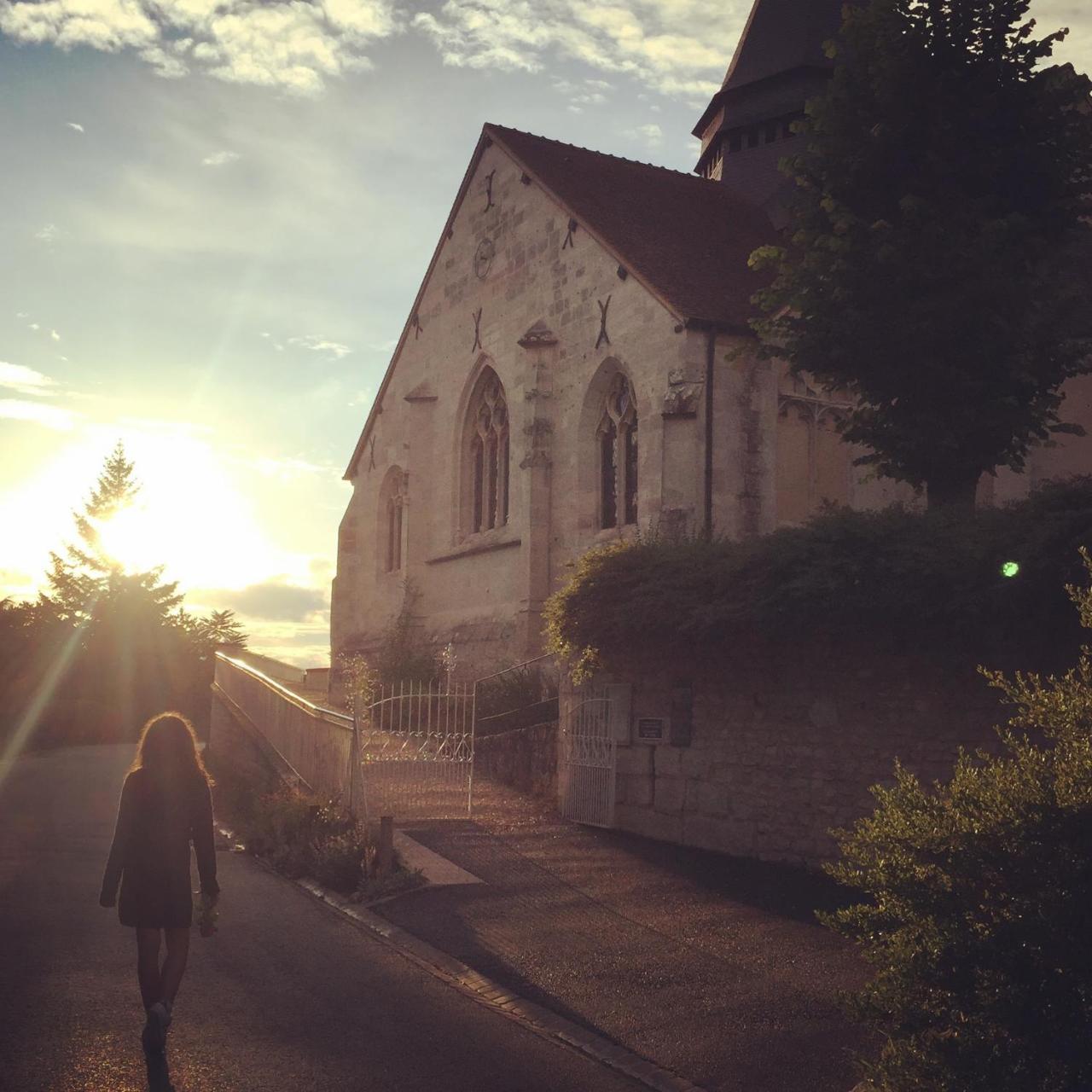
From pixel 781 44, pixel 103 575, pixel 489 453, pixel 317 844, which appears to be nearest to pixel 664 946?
pixel 317 844

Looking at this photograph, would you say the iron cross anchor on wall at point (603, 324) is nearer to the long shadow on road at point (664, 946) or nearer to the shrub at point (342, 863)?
the long shadow on road at point (664, 946)

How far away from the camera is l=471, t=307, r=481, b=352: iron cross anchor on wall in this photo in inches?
1045

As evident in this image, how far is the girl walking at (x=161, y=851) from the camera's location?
6.28 metres

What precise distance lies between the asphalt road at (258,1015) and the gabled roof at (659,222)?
13204mm

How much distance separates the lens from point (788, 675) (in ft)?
39.8

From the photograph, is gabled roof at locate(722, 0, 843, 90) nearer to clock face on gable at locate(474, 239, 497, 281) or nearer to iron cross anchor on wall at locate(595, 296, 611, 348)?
clock face on gable at locate(474, 239, 497, 281)

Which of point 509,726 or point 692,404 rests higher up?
point 692,404

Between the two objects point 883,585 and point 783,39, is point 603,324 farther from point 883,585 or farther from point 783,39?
point 783,39

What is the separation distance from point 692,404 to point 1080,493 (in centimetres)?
1020

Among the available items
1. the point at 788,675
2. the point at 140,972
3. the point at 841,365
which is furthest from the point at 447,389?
the point at 140,972

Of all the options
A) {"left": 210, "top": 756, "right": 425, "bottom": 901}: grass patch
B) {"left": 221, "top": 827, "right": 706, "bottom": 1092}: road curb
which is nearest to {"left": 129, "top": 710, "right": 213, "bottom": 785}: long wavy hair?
{"left": 221, "top": 827, "right": 706, "bottom": 1092}: road curb

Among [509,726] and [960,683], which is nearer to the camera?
[960,683]

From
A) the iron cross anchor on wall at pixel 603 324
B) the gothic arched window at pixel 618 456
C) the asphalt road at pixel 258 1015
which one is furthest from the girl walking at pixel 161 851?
the iron cross anchor on wall at pixel 603 324

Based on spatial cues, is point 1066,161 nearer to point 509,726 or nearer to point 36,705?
point 509,726
